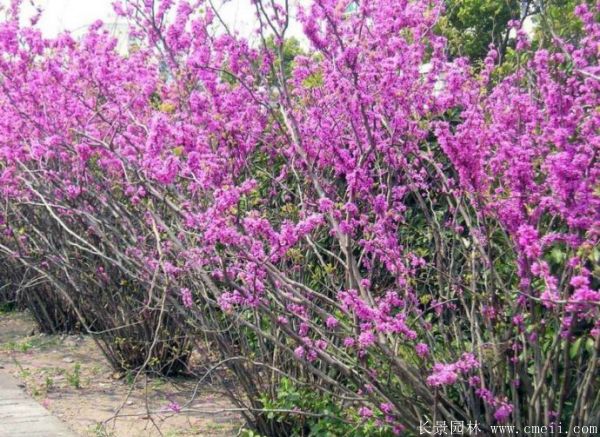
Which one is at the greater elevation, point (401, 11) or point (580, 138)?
point (401, 11)

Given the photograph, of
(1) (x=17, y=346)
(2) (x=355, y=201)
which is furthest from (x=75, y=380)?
(2) (x=355, y=201)

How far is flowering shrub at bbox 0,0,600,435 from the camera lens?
397 cm

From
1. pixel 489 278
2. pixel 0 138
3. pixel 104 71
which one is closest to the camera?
pixel 489 278

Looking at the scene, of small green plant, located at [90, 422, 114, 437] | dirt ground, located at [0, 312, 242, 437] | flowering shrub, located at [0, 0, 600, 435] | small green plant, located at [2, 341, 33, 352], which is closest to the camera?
flowering shrub, located at [0, 0, 600, 435]

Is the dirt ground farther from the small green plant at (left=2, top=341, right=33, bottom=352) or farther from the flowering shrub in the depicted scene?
the flowering shrub

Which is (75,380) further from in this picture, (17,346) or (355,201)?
(355,201)

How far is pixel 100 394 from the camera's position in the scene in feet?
22.4

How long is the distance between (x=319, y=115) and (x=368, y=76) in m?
0.64

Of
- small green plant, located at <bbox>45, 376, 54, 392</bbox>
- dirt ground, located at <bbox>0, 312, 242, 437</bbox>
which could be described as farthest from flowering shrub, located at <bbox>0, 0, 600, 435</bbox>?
small green plant, located at <bbox>45, 376, 54, 392</bbox>

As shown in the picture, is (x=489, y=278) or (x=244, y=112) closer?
(x=489, y=278)

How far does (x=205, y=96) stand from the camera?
558cm

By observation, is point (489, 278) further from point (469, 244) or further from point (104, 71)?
point (104, 71)

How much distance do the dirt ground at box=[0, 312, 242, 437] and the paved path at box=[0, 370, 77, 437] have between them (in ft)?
0.32

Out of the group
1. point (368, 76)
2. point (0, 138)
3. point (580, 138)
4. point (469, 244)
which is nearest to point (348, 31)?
point (368, 76)
